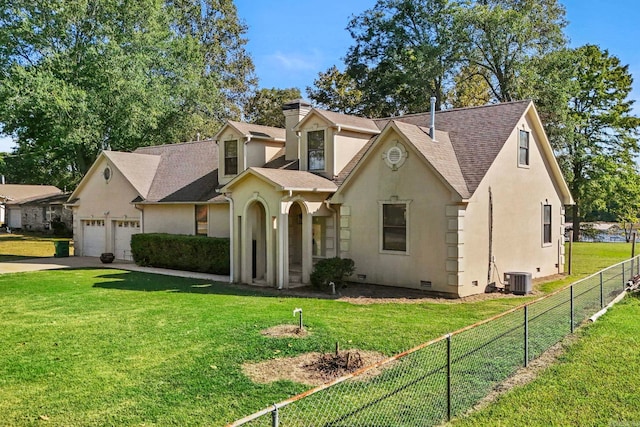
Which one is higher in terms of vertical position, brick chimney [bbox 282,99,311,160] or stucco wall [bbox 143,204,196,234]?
brick chimney [bbox 282,99,311,160]

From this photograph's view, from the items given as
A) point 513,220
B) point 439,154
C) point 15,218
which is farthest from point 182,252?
point 15,218

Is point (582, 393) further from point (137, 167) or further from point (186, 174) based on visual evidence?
point (137, 167)

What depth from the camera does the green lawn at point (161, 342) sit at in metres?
6.82

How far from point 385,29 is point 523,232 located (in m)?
27.6

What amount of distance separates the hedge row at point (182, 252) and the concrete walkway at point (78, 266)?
39 cm

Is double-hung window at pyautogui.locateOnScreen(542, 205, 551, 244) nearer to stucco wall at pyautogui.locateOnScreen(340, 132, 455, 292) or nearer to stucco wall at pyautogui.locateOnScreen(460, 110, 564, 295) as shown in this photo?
stucco wall at pyautogui.locateOnScreen(460, 110, 564, 295)

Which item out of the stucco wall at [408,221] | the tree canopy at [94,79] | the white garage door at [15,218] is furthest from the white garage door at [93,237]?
the white garage door at [15,218]

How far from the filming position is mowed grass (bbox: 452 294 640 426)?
632 centimetres

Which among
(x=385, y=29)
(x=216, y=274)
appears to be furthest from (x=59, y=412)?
(x=385, y=29)

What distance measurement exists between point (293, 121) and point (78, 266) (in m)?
11.8

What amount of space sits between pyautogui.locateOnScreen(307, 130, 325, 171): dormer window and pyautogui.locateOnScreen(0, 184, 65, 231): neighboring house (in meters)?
33.1

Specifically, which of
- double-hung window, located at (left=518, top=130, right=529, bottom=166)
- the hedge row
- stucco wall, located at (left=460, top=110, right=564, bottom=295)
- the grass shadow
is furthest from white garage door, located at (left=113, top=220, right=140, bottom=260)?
double-hung window, located at (left=518, top=130, right=529, bottom=166)

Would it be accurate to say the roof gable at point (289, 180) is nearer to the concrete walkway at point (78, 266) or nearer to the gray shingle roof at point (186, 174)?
the concrete walkway at point (78, 266)

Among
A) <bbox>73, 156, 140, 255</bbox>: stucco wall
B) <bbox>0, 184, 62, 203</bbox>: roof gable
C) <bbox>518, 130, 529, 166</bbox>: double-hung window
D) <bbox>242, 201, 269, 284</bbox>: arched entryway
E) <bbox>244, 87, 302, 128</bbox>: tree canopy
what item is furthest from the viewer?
<bbox>0, 184, 62, 203</bbox>: roof gable
